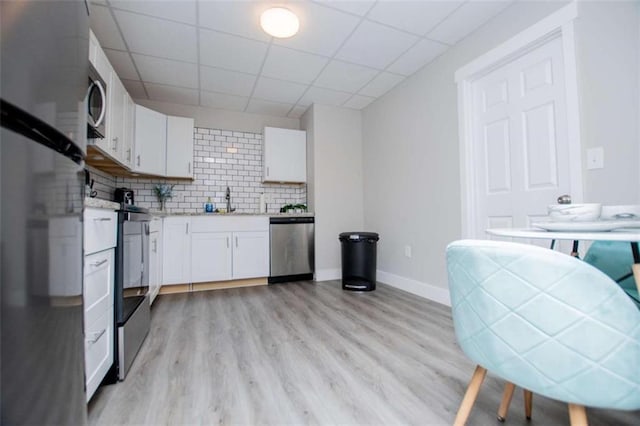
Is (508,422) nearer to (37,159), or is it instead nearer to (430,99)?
(37,159)

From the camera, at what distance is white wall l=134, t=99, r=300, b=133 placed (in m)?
3.63

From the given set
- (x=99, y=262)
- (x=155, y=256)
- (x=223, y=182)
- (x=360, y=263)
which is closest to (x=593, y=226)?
(x=99, y=262)

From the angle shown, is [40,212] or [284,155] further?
[284,155]

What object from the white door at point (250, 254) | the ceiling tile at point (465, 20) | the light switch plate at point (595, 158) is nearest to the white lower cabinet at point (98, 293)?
the white door at point (250, 254)

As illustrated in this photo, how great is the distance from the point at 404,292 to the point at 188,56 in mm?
3228

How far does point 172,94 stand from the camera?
3400 millimetres

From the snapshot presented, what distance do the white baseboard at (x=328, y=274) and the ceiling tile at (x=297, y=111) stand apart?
228 centimetres

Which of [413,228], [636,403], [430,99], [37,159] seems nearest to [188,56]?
[430,99]

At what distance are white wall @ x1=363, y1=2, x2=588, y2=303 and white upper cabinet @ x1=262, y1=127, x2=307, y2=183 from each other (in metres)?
0.98

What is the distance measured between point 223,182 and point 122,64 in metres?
1.67

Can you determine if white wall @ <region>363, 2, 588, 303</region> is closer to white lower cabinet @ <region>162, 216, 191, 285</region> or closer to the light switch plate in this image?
the light switch plate

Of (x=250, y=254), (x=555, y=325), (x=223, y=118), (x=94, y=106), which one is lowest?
(x=250, y=254)

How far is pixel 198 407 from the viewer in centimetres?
116

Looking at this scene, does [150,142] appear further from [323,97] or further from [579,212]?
[579,212]
